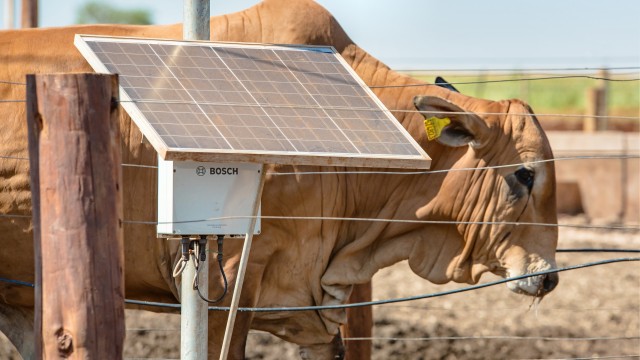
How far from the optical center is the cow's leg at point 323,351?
21.1ft

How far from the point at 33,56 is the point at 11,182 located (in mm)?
684

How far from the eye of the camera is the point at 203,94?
431cm

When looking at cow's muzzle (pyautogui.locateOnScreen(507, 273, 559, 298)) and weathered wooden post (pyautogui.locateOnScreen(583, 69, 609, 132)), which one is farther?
weathered wooden post (pyautogui.locateOnScreen(583, 69, 609, 132))

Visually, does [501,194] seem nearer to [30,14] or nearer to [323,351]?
[323,351]

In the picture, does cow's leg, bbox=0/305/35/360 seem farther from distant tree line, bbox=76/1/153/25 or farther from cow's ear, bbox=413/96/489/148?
distant tree line, bbox=76/1/153/25

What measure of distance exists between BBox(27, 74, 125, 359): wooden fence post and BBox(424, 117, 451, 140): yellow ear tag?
8.62 ft

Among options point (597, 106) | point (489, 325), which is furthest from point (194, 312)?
point (597, 106)

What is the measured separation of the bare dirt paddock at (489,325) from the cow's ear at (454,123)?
1.81m

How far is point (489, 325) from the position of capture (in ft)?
31.5

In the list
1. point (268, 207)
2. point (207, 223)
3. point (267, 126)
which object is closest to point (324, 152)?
point (267, 126)

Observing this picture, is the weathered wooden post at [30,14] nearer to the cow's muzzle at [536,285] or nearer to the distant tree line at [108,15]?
the cow's muzzle at [536,285]

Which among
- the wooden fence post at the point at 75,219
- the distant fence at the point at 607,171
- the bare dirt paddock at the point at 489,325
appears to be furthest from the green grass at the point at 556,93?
the wooden fence post at the point at 75,219

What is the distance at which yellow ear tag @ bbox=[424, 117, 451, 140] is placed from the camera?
19.0 feet

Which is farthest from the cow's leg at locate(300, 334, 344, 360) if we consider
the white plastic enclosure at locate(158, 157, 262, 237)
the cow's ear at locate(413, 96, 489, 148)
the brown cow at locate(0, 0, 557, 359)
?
the white plastic enclosure at locate(158, 157, 262, 237)
